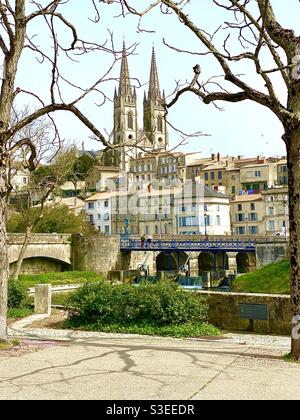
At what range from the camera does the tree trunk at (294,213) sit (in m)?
9.15

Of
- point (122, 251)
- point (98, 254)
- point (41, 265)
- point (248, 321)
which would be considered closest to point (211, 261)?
point (122, 251)

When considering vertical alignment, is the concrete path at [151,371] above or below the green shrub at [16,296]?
below

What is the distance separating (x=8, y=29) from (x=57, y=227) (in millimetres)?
47621

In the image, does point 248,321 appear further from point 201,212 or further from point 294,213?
point 201,212

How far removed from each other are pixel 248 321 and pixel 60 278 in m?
34.0

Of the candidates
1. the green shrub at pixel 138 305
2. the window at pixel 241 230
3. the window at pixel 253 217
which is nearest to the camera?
the green shrub at pixel 138 305

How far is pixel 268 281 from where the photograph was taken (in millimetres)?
25047

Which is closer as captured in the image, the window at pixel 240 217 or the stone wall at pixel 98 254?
the stone wall at pixel 98 254

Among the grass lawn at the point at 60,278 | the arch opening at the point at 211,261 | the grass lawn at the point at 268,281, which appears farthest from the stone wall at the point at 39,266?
the grass lawn at the point at 268,281

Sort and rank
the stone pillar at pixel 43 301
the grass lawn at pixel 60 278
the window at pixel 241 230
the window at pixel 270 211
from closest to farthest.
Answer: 1. the stone pillar at pixel 43 301
2. the grass lawn at pixel 60 278
3. the window at pixel 270 211
4. the window at pixel 241 230

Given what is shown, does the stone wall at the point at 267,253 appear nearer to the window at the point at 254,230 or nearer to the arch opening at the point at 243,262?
the arch opening at the point at 243,262

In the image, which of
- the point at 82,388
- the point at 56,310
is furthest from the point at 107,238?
the point at 82,388

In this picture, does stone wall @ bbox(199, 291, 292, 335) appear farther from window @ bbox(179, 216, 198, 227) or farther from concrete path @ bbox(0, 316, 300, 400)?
window @ bbox(179, 216, 198, 227)

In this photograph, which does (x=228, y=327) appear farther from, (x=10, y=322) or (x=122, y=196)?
(x=122, y=196)
